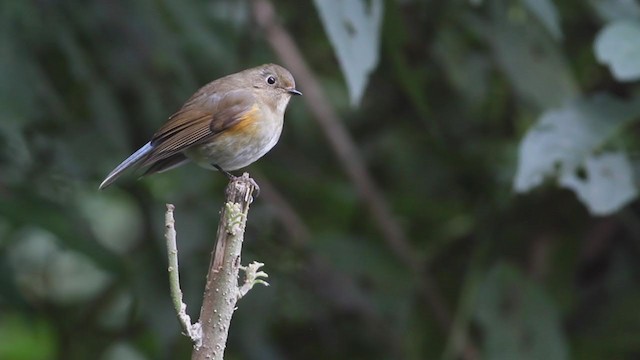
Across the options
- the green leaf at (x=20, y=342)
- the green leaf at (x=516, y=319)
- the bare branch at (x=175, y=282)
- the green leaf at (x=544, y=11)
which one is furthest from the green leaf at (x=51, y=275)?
the bare branch at (x=175, y=282)

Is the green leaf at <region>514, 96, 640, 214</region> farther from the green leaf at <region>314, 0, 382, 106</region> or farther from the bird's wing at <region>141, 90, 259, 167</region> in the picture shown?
the bird's wing at <region>141, 90, 259, 167</region>

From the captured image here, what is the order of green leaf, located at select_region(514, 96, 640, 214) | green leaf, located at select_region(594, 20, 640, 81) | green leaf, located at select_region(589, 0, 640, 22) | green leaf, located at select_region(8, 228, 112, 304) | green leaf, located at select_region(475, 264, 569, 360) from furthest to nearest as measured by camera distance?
green leaf, located at select_region(8, 228, 112, 304), green leaf, located at select_region(475, 264, 569, 360), green leaf, located at select_region(589, 0, 640, 22), green leaf, located at select_region(514, 96, 640, 214), green leaf, located at select_region(594, 20, 640, 81)

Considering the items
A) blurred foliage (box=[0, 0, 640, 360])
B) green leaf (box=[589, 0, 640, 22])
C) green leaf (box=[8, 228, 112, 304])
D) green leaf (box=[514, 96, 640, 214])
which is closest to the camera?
green leaf (box=[514, 96, 640, 214])

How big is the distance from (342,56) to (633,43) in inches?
42.1

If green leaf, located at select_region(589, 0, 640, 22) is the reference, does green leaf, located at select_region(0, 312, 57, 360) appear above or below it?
below

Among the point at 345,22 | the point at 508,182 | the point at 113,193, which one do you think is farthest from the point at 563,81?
the point at 113,193

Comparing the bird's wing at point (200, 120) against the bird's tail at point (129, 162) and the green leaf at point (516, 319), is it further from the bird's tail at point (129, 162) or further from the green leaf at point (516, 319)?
the green leaf at point (516, 319)

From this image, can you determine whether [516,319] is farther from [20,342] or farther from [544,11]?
[20,342]

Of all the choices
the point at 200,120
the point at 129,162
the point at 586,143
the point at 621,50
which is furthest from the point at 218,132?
the point at 621,50

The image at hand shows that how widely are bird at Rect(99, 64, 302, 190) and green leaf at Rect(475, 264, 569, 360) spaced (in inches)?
53.6

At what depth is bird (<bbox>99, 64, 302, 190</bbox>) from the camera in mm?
3943

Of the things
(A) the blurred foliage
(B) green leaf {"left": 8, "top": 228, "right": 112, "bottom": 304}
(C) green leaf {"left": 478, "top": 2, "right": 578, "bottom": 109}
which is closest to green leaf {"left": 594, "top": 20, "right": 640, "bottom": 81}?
(A) the blurred foliage

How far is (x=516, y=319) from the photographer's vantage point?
4.80 m

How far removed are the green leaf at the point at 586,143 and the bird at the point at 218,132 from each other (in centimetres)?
97
